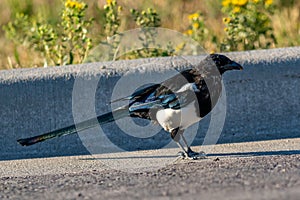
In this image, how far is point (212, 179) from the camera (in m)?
5.76

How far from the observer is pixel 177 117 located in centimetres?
661

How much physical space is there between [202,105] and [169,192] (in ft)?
4.44

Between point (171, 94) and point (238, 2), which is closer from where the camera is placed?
point (171, 94)

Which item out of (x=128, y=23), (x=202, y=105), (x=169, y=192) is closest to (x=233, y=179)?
(x=169, y=192)

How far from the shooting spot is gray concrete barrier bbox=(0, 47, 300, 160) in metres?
7.30

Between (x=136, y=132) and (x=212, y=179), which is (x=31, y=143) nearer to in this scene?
(x=136, y=132)

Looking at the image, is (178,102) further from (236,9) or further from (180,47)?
(236,9)

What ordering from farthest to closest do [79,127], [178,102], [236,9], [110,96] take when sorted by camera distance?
[236,9] < [110,96] < [79,127] < [178,102]

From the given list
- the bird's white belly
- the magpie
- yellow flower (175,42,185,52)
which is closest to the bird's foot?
the magpie

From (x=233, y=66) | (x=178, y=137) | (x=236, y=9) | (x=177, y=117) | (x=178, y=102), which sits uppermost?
(x=236, y=9)

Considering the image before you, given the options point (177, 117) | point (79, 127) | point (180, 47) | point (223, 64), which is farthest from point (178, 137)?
point (180, 47)

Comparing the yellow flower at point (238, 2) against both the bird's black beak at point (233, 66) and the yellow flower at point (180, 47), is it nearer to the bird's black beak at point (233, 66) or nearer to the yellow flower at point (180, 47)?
the yellow flower at point (180, 47)

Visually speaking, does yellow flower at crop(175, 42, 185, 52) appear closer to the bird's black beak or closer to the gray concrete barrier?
the gray concrete barrier

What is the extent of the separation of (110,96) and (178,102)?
0.99m
